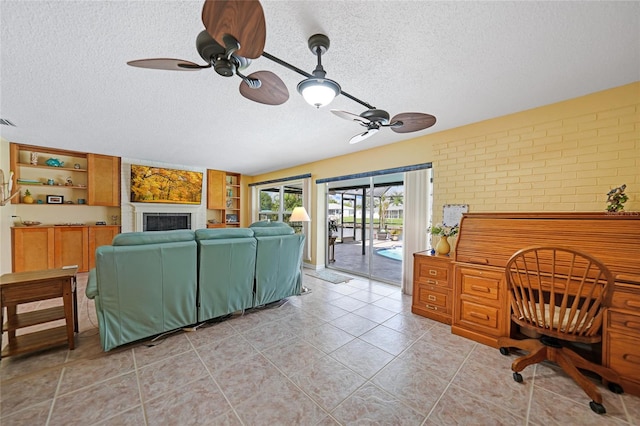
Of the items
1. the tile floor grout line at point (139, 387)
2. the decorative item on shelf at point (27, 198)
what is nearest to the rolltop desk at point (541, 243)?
the tile floor grout line at point (139, 387)

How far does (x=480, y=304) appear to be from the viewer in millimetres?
2383

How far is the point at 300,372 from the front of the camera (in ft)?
6.18

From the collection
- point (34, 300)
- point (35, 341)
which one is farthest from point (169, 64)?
point (35, 341)

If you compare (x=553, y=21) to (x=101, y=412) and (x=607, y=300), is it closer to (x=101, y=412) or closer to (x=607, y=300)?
(x=607, y=300)

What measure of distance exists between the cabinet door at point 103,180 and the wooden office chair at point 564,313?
708cm

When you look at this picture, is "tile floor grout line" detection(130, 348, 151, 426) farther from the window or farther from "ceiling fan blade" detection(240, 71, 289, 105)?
the window

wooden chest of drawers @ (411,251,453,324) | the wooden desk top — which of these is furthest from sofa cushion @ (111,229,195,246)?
wooden chest of drawers @ (411,251,453,324)

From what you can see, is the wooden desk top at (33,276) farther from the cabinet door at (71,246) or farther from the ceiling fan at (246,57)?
the cabinet door at (71,246)

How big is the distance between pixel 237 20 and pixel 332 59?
1.06 metres

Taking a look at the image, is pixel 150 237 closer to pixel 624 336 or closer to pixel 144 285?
pixel 144 285

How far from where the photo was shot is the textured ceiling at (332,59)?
4.70 ft

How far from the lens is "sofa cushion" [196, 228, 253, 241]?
259cm

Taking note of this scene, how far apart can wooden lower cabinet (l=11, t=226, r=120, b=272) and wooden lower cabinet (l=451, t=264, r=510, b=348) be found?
22.0 ft

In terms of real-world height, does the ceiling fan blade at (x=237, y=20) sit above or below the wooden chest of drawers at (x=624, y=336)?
above
